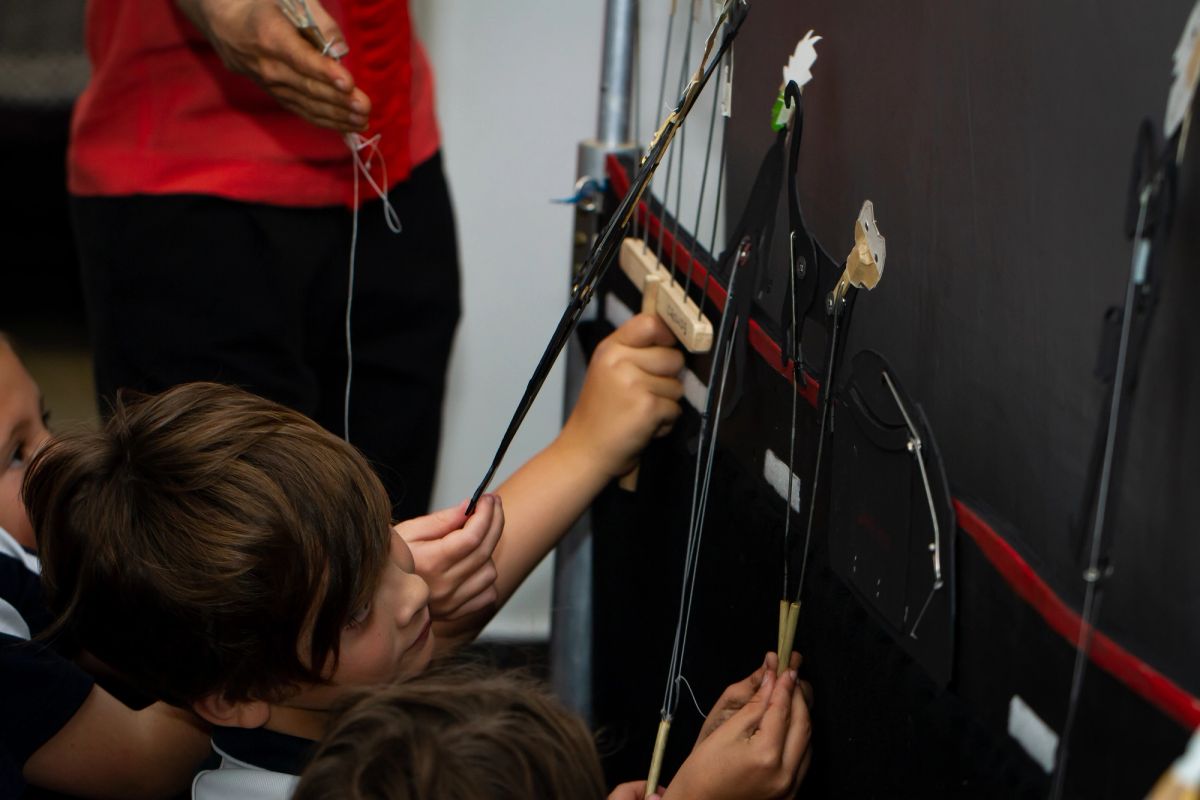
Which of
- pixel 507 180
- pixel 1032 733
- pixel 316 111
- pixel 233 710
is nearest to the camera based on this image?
pixel 1032 733

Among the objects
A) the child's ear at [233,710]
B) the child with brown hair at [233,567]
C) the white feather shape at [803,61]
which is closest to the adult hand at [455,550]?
the child with brown hair at [233,567]

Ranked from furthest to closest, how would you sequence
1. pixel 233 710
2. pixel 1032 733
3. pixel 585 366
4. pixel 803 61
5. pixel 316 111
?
pixel 585 366, pixel 316 111, pixel 233 710, pixel 803 61, pixel 1032 733

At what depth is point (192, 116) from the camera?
3.27 feet

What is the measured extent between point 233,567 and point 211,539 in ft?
0.07

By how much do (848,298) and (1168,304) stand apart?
218mm

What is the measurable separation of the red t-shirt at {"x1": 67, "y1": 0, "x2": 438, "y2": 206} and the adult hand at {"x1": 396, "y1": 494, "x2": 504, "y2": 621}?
293 mm

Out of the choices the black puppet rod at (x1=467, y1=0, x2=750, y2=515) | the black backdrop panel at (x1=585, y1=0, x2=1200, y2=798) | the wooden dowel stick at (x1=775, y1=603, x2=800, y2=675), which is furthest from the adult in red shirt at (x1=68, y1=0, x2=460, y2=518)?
the wooden dowel stick at (x1=775, y1=603, x2=800, y2=675)

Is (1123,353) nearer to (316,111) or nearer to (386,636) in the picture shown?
(386,636)

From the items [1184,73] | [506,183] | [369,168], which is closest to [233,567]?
[369,168]

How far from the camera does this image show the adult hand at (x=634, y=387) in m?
0.91

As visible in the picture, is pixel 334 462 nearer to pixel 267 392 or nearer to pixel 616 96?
pixel 267 392

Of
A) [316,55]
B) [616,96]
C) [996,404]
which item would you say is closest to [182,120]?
[316,55]

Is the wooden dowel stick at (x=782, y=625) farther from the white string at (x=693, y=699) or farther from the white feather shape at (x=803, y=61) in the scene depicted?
the white feather shape at (x=803, y=61)

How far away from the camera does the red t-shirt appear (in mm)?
984
